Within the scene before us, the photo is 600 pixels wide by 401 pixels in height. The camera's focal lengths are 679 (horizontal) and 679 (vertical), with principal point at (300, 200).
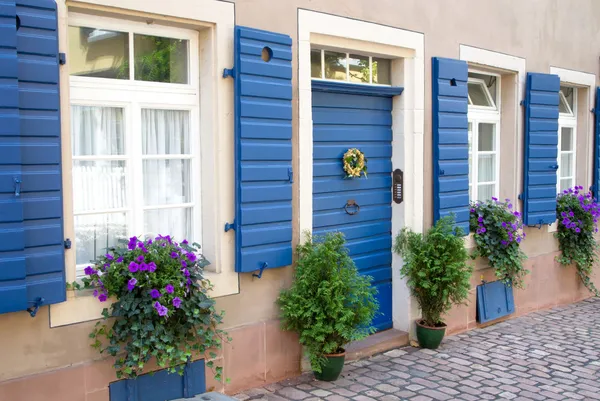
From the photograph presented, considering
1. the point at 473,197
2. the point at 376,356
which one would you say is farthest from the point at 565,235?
the point at 376,356

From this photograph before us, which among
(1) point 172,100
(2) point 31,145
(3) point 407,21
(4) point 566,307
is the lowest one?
(4) point 566,307

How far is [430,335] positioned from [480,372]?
2.12 feet

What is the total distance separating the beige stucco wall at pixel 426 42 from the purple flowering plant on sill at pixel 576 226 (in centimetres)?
19

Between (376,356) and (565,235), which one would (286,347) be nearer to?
(376,356)

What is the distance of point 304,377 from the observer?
5.32 m

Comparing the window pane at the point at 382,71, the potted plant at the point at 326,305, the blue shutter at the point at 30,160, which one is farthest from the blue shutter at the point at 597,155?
the blue shutter at the point at 30,160

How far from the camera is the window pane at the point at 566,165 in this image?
28.7 feet

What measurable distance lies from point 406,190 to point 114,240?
2.89 meters

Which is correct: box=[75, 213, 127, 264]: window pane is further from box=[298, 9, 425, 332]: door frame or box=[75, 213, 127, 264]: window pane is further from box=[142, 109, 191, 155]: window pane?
box=[298, 9, 425, 332]: door frame

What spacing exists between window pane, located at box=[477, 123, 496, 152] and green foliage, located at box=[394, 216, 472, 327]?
1638 mm

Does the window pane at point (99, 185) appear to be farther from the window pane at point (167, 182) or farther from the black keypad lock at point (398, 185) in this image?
the black keypad lock at point (398, 185)

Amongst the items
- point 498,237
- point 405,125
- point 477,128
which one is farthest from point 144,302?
point 477,128

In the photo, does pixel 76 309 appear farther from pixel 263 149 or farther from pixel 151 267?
pixel 263 149

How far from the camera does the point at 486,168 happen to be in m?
7.54
